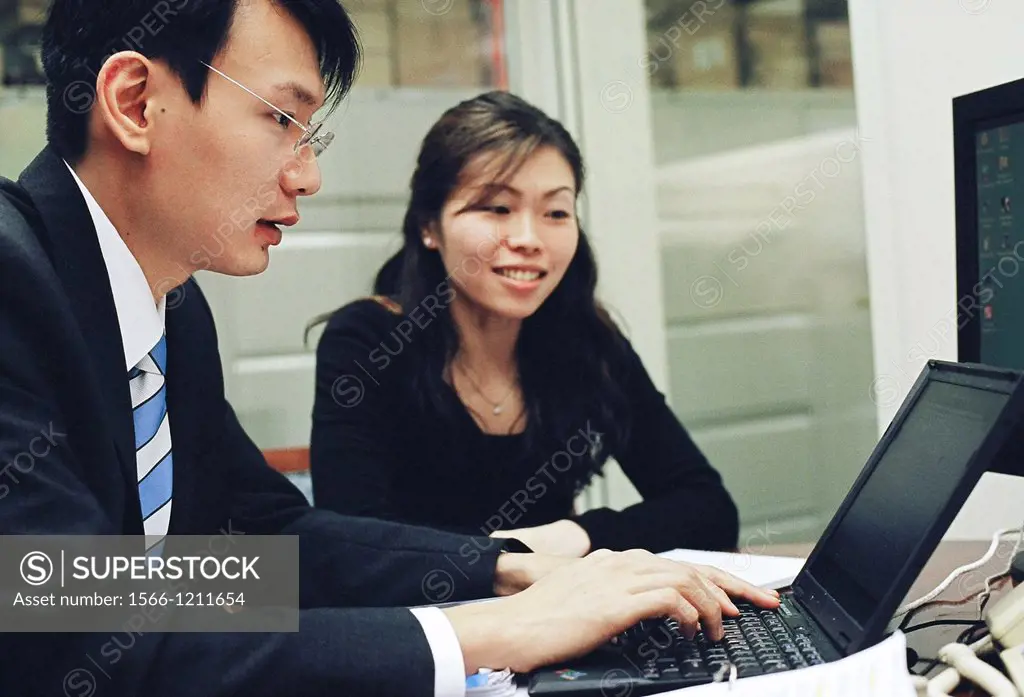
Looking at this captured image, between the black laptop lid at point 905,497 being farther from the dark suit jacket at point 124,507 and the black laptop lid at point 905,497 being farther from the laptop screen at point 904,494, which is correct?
the dark suit jacket at point 124,507

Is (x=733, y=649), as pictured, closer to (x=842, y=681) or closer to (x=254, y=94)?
(x=842, y=681)

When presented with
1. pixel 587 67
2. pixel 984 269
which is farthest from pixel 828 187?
pixel 984 269

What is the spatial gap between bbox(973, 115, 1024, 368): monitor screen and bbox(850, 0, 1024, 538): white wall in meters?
0.52

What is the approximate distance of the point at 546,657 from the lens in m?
0.74

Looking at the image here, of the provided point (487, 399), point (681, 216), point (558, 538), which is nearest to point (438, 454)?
point (487, 399)

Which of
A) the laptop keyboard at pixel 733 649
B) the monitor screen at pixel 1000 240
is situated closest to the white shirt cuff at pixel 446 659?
the laptop keyboard at pixel 733 649

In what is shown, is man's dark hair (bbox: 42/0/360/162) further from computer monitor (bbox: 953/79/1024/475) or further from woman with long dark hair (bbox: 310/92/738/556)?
computer monitor (bbox: 953/79/1024/475)

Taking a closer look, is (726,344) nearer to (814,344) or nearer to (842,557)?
(814,344)

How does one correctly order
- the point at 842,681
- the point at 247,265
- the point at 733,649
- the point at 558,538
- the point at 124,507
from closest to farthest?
the point at 842,681, the point at 733,649, the point at 124,507, the point at 247,265, the point at 558,538

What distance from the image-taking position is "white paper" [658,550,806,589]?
1.00 meters

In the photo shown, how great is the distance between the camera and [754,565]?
1.08m

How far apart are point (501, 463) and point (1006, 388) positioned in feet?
3.26

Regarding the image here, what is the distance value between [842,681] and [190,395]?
768mm

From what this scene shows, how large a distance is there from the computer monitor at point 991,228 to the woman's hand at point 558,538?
53cm
